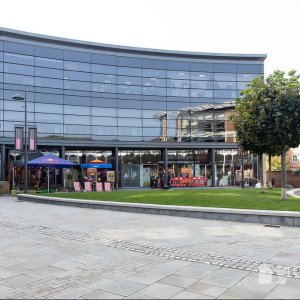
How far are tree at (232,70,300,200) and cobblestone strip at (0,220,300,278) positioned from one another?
8.89 metres

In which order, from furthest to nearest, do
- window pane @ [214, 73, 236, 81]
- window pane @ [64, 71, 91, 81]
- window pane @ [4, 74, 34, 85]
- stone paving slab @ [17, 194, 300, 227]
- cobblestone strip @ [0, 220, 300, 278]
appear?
window pane @ [214, 73, 236, 81] < window pane @ [64, 71, 91, 81] < window pane @ [4, 74, 34, 85] < stone paving slab @ [17, 194, 300, 227] < cobblestone strip @ [0, 220, 300, 278]

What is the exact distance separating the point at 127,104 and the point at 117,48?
5.66 m

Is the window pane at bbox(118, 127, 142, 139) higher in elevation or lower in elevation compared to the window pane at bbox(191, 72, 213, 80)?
lower

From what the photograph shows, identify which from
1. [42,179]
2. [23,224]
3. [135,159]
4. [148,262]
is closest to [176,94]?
[135,159]

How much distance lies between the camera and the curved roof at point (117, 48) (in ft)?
119

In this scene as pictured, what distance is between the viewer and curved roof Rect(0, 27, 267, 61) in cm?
3631

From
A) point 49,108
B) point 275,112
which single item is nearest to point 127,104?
point 49,108

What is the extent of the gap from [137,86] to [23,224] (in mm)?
29233

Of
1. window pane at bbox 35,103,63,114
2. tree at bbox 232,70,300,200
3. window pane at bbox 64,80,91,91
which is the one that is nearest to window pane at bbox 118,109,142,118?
window pane at bbox 64,80,91,91

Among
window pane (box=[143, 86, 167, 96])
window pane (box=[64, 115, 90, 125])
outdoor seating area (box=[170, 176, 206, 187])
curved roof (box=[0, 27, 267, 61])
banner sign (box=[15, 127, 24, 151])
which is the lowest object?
outdoor seating area (box=[170, 176, 206, 187])

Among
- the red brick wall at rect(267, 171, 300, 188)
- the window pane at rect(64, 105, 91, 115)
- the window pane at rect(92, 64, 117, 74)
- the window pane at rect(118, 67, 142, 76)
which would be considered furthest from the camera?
the window pane at rect(118, 67, 142, 76)

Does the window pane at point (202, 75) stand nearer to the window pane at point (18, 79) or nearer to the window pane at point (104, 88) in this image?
the window pane at point (104, 88)

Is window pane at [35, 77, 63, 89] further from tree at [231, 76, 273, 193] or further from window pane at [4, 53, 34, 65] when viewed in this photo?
tree at [231, 76, 273, 193]

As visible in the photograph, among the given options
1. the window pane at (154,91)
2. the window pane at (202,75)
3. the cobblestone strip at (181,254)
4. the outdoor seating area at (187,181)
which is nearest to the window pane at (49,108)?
the window pane at (154,91)
